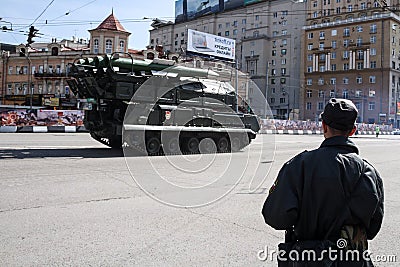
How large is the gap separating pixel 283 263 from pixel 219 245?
2279 millimetres

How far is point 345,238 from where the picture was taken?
7.13 feet

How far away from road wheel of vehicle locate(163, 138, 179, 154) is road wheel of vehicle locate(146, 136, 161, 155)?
11.0 inches

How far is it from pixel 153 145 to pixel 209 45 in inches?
1109

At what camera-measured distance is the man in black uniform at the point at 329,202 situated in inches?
85.5

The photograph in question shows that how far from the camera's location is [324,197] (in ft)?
7.16

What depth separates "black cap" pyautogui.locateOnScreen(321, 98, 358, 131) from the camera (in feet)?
7.70

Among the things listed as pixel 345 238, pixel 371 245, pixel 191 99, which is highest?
pixel 191 99

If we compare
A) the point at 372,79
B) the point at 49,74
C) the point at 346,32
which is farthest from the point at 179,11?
the point at 372,79

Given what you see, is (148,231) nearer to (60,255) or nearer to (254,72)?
(60,255)

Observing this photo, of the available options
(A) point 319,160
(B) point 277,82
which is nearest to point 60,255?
(A) point 319,160

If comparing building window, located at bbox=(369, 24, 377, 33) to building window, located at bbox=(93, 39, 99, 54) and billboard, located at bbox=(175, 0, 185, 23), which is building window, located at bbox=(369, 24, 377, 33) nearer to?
billboard, located at bbox=(175, 0, 185, 23)

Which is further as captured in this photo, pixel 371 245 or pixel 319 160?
pixel 371 245

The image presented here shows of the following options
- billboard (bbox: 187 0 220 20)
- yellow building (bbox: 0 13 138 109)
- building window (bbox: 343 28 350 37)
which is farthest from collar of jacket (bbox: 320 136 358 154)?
billboard (bbox: 187 0 220 20)

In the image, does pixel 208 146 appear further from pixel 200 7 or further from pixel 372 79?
pixel 200 7
